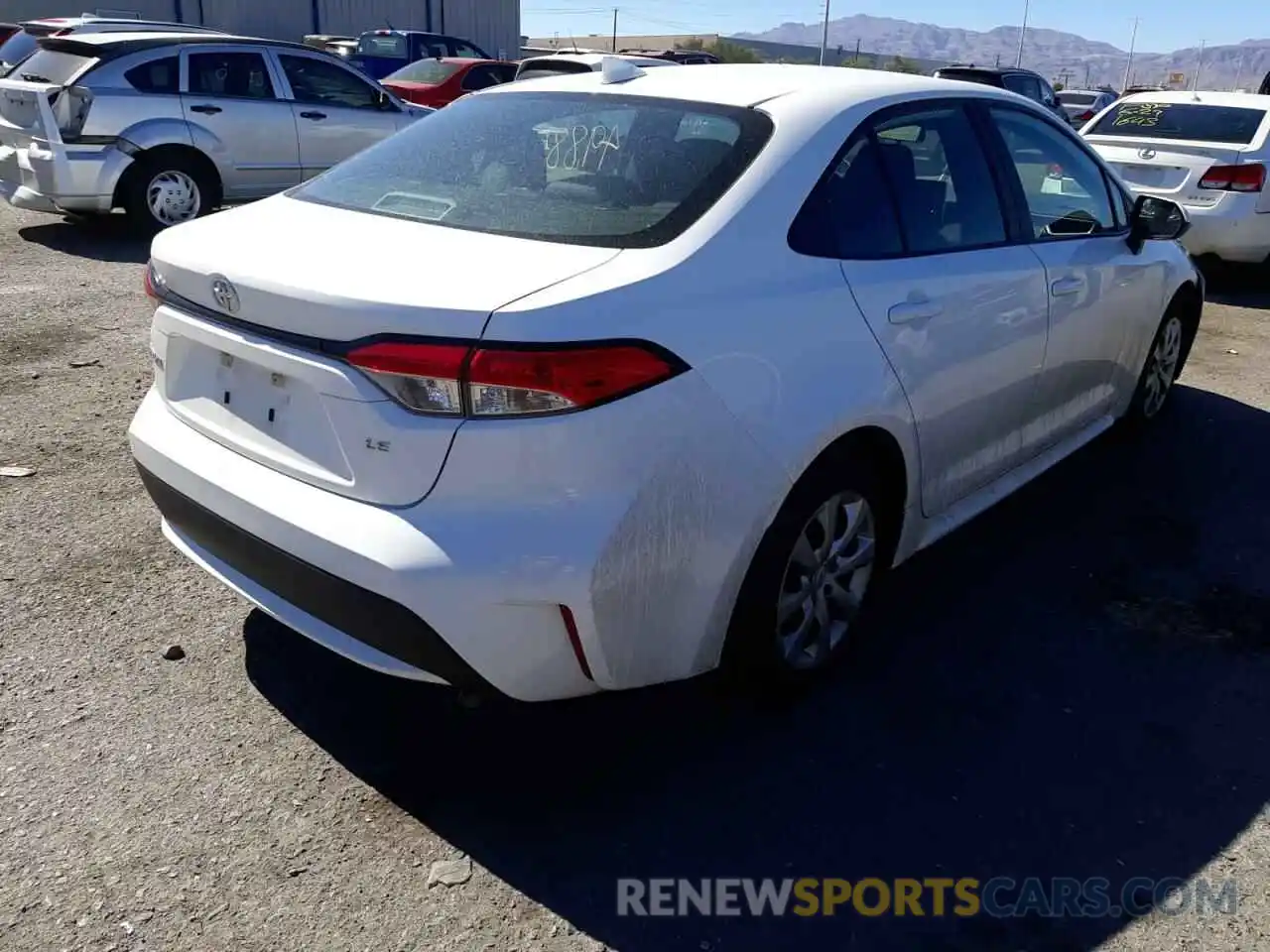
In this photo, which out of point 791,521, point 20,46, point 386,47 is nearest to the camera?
point 791,521

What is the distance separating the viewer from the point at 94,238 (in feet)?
31.3

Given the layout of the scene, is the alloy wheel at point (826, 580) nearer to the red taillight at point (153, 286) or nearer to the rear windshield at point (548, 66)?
the red taillight at point (153, 286)

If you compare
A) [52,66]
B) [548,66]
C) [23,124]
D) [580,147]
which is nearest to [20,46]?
[52,66]

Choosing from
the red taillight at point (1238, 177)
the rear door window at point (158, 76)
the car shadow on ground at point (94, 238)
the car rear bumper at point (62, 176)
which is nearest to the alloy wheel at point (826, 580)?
the red taillight at point (1238, 177)

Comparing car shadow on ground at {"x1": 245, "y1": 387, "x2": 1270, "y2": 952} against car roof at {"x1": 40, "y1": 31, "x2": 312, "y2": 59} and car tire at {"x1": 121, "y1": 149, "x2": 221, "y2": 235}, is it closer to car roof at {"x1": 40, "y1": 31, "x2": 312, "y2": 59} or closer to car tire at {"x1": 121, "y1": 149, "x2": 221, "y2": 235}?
car tire at {"x1": 121, "y1": 149, "x2": 221, "y2": 235}

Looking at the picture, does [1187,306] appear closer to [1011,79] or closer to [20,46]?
[20,46]

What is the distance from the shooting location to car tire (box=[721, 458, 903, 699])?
114 inches

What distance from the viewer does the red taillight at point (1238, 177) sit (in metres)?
8.64

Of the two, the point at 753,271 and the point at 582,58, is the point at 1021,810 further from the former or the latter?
the point at 582,58

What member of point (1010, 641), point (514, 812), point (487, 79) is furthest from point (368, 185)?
point (487, 79)

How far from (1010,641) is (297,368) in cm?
241

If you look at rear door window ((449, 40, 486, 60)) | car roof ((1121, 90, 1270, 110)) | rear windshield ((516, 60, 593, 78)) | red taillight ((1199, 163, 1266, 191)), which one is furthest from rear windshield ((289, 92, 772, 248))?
rear door window ((449, 40, 486, 60))

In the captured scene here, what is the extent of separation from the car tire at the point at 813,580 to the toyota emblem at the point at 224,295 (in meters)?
1.40

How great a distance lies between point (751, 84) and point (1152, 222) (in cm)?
222
